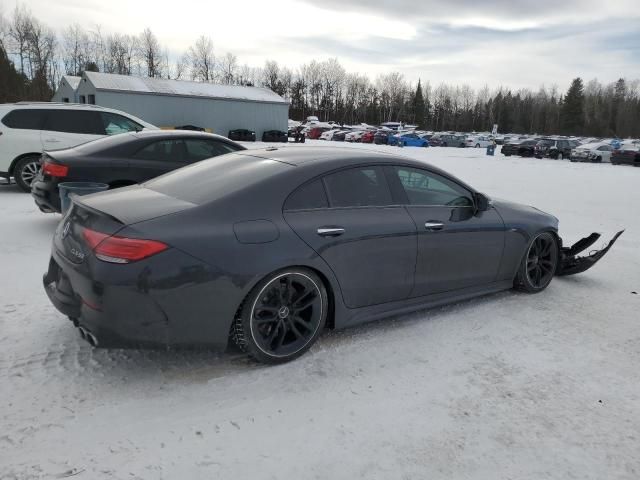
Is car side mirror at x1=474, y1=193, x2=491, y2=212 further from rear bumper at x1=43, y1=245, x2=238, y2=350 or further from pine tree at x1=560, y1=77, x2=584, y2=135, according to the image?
pine tree at x1=560, y1=77, x2=584, y2=135

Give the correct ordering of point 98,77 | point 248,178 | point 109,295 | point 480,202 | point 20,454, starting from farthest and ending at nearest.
A: point 98,77 < point 480,202 < point 248,178 < point 109,295 < point 20,454

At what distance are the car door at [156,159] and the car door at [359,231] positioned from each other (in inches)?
161

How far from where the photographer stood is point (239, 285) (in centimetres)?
300

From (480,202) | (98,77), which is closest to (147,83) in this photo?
(98,77)

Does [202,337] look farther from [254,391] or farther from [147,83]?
[147,83]

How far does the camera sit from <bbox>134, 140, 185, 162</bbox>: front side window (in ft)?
22.8

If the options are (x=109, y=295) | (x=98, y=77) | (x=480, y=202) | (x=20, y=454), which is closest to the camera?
(x=20, y=454)

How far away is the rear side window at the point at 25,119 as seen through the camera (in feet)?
29.3

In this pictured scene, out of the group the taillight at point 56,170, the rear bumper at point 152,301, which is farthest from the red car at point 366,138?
the rear bumper at point 152,301

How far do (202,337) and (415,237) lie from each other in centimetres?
A: 181

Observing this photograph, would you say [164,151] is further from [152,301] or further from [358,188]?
[152,301]

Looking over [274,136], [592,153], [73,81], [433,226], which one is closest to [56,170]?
[433,226]

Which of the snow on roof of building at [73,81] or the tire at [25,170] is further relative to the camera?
the snow on roof of building at [73,81]

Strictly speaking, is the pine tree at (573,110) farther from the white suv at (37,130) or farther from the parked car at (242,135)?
the white suv at (37,130)
